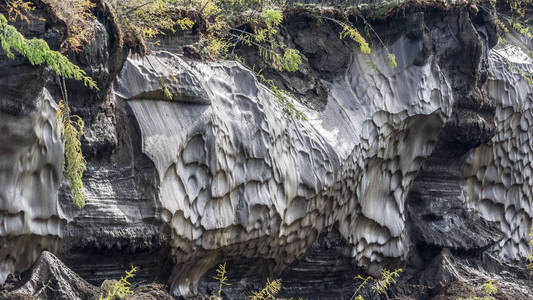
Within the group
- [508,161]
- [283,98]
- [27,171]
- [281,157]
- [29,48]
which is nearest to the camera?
[29,48]

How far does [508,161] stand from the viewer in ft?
33.5

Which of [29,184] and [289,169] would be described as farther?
[289,169]

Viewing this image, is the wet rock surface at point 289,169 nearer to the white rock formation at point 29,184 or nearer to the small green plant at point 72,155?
the white rock formation at point 29,184

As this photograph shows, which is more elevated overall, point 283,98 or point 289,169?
point 283,98

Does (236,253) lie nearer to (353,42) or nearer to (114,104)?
(114,104)

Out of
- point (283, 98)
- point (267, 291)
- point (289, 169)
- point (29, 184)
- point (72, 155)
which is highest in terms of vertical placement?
point (283, 98)

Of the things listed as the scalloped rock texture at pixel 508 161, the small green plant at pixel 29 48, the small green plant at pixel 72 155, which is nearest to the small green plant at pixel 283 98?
the small green plant at pixel 72 155

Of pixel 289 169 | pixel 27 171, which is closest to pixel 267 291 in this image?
pixel 289 169

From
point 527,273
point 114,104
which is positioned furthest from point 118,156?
point 527,273

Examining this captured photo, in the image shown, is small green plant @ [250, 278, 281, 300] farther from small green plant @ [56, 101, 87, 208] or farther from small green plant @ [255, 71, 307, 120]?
small green plant @ [56, 101, 87, 208]

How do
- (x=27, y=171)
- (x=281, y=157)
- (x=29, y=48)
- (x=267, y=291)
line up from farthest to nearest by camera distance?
(x=281, y=157)
(x=267, y=291)
(x=27, y=171)
(x=29, y=48)

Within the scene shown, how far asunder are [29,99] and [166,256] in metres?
1.80

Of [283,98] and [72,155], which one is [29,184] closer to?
[72,155]

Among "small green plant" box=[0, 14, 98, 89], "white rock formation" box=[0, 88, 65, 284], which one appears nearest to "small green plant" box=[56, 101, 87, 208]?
"white rock formation" box=[0, 88, 65, 284]
